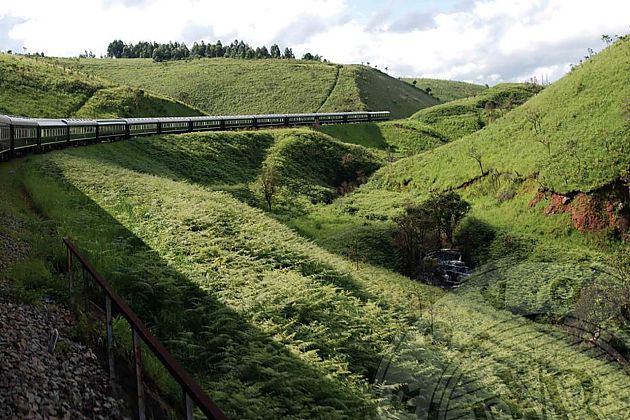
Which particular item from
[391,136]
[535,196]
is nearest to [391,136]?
[391,136]

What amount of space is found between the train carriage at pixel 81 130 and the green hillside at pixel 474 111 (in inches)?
2087

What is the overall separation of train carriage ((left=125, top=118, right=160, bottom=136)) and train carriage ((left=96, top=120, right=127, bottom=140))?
0.85 metres

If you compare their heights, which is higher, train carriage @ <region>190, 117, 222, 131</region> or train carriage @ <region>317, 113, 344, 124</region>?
train carriage @ <region>317, 113, 344, 124</region>

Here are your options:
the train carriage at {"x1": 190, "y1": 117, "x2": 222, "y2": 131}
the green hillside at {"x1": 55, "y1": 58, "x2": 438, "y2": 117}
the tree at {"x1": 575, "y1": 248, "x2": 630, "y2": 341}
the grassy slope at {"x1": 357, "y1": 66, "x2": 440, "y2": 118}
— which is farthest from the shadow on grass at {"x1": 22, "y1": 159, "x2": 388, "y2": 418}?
the grassy slope at {"x1": 357, "y1": 66, "x2": 440, "y2": 118}

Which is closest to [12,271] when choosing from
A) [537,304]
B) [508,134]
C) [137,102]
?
[537,304]

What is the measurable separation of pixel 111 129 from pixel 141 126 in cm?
485

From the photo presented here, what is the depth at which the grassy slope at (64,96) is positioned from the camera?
62812mm

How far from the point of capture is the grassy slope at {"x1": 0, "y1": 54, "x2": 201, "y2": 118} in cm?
6281

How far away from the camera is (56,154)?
31.9 meters

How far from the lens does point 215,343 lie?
39.4 feet

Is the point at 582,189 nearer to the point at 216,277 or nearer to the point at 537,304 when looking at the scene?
the point at 537,304

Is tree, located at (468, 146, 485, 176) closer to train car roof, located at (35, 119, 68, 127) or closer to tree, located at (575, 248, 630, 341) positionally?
tree, located at (575, 248, 630, 341)

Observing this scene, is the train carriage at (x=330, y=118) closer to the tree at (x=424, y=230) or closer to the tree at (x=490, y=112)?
the tree at (x=490, y=112)

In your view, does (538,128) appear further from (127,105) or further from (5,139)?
(127,105)
